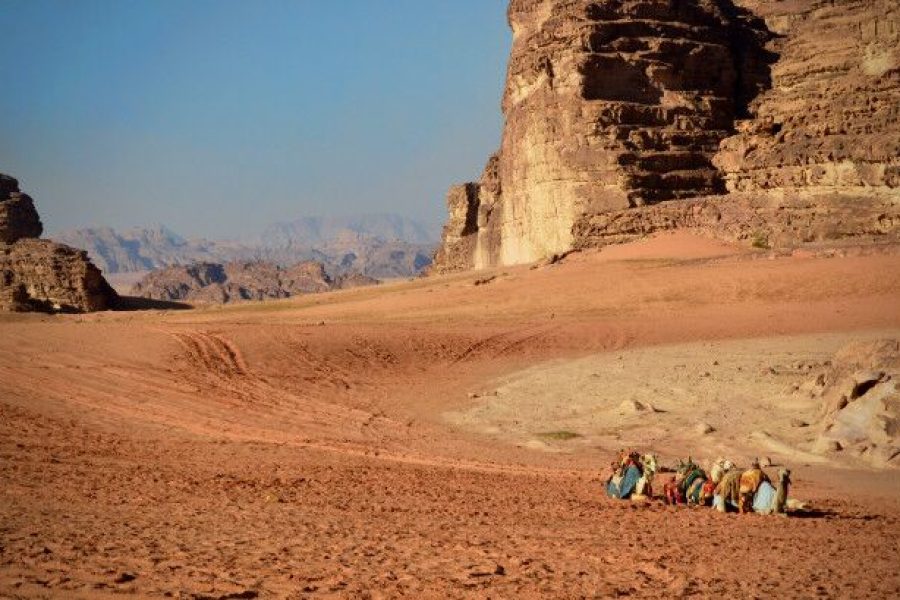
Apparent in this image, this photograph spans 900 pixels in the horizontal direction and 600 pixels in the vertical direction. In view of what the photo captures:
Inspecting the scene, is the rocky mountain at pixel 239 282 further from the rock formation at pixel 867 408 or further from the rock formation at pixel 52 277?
the rock formation at pixel 867 408

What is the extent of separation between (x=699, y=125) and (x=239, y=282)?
3169 inches

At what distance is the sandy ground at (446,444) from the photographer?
7.16 meters

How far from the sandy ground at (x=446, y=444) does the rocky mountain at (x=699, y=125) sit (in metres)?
6.43

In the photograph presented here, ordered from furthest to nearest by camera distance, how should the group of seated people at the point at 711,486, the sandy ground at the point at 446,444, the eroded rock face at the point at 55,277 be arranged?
the eroded rock face at the point at 55,277
the group of seated people at the point at 711,486
the sandy ground at the point at 446,444

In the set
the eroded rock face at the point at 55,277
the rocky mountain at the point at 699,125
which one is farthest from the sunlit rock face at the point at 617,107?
the eroded rock face at the point at 55,277

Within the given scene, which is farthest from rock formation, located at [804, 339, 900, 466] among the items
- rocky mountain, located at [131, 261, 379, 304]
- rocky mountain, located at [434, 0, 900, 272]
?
rocky mountain, located at [131, 261, 379, 304]

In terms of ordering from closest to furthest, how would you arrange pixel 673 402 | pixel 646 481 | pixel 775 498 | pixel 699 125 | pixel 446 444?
pixel 775 498
pixel 646 481
pixel 446 444
pixel 673 402
pixel 699 125

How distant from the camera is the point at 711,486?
10.8 meters

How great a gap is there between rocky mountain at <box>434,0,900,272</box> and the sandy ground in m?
6.43

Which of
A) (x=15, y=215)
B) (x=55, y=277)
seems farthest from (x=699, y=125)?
(x=15, y=215)

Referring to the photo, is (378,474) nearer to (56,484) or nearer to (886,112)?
(56,484)

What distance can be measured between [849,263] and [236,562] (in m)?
29.4

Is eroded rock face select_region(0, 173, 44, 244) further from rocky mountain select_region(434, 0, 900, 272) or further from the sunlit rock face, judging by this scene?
the sunlit rock face

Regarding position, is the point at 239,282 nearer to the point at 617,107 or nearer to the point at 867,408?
the point at 617,107
